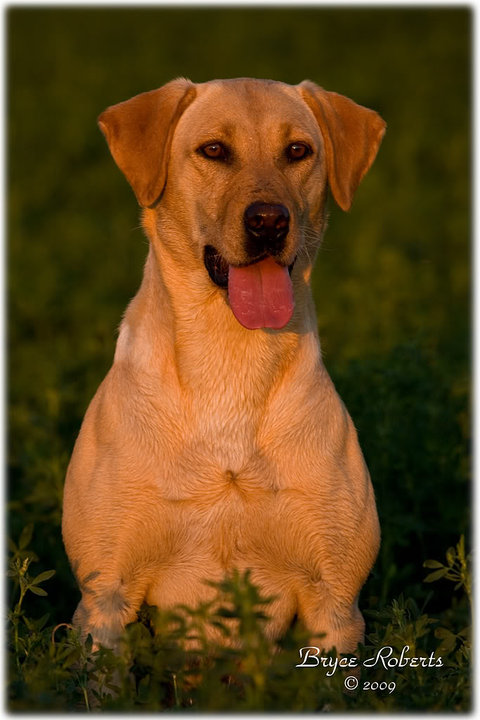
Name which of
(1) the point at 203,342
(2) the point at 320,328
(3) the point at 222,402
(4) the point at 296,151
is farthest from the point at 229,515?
(2) the point at 320,328

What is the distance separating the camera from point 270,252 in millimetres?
4773

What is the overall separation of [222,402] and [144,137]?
42.7 inches

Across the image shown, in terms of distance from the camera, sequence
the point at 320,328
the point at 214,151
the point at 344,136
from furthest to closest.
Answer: the point at 320,328 < the point at 344,136 < the point at 214,151

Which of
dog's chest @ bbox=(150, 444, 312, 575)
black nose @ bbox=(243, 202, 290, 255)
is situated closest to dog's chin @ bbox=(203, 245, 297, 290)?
black nose @ bbox=(243, 202, 290, 255)

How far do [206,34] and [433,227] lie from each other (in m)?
12.0

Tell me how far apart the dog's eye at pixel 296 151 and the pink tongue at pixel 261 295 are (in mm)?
457

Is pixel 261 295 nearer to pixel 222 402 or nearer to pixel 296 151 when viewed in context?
pixel 222 402

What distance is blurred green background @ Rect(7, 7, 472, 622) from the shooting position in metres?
6.13

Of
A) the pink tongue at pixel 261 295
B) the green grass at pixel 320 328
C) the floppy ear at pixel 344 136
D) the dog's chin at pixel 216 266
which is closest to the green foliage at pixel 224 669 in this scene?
the green grass at pixel 320 328

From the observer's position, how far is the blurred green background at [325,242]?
6.13m

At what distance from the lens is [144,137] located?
5.01m

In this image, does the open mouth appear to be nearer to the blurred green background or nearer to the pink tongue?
the pink tongue

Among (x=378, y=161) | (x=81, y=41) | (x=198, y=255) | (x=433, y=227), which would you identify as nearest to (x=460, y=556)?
(x=198, y=255)

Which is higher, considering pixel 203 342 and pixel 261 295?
pixel 261 295
